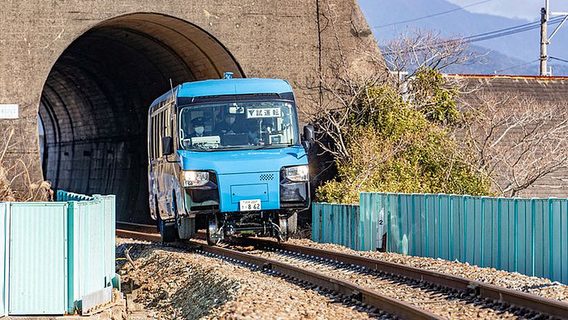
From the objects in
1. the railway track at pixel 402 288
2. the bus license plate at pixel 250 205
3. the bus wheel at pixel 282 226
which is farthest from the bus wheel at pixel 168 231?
the bus license plate at pixel 250 205

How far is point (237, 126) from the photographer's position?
65.1 feet

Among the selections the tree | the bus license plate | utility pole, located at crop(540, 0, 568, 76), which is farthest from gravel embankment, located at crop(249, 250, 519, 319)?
utility pole, located at crop(540, 0, 568, 76)

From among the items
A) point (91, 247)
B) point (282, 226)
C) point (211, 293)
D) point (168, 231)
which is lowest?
point (211, 293)

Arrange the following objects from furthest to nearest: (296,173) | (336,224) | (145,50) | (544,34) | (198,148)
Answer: (544,34) < (145,50) < (336,224) < (198,148) < (296,173)

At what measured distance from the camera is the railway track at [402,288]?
434 inches

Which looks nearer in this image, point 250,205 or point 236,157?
point 250,205

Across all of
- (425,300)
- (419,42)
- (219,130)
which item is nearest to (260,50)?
(419,42)

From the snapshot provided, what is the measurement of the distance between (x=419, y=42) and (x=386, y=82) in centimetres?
208

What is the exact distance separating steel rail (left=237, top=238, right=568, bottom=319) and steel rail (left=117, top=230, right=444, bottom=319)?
120cm

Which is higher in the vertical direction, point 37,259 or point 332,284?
point 37,259

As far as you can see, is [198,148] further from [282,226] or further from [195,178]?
[282,226]

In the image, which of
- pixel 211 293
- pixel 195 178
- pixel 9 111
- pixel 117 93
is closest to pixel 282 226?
pixel 195 178

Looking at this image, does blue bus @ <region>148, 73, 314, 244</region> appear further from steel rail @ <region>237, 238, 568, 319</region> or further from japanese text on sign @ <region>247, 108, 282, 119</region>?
steel rail @ <region>237, 238, 568, 319</region>

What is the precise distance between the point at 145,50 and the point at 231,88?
12420 millimetres
